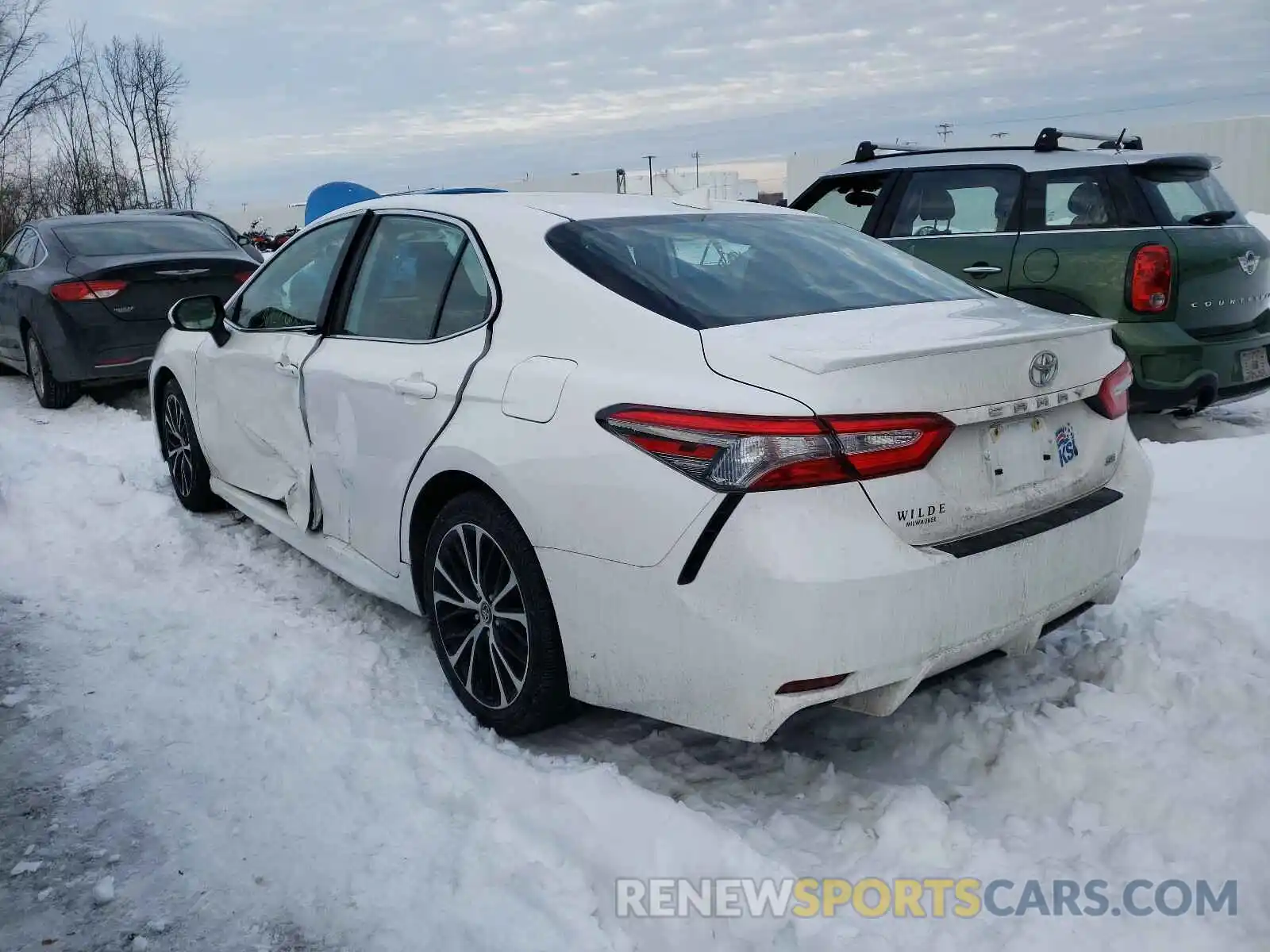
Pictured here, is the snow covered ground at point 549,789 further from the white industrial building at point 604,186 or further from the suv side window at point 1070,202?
the white industrial building at point 604,186

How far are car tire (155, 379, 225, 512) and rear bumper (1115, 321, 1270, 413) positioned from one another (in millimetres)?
4903

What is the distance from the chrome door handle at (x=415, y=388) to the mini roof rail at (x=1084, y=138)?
488cm

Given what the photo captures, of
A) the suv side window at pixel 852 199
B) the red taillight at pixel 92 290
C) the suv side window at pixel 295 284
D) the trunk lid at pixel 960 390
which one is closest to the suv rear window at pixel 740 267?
the trunk lid at pixel 960 390

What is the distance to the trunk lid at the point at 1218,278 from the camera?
19.1 feet

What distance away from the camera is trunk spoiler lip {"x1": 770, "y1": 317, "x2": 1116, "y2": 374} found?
2.40 meters

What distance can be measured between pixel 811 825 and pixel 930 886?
0.36m

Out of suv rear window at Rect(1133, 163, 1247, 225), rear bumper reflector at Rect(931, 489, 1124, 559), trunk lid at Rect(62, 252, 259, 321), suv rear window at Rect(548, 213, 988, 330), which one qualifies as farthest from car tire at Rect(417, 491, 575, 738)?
trunk lid at Rect(62, 252, 259, 321)

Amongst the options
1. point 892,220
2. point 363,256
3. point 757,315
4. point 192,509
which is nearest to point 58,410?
point 192,509

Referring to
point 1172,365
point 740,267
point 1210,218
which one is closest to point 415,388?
point 740,267

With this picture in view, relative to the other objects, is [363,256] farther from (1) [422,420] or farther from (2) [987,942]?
(2) [987,942]

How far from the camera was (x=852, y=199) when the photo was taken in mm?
7387

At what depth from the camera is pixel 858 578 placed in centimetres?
236

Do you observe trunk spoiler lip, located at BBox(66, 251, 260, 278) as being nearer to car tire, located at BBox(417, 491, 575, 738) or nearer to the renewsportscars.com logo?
car tire, located at BBox(417, 491, 575, 738)

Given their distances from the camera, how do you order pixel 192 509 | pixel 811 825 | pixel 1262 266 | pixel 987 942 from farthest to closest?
pixel 1262 266, pixel 192 509, pixel 811 825, pixel 987 942
